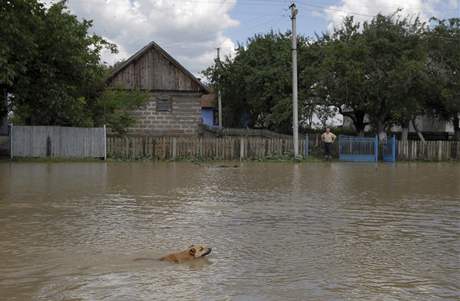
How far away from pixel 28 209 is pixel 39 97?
700 inches

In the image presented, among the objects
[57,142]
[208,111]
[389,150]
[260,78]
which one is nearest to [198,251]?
[57,142]

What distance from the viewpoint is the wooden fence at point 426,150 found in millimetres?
32469

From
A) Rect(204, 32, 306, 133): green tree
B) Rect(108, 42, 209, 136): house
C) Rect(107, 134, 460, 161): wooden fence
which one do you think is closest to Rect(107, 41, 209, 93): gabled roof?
Rect(108, 42, 209, 136): house

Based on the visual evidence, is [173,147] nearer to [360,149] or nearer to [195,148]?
[195,148]

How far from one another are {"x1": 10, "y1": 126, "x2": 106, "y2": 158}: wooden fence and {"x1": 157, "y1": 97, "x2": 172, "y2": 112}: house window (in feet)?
41.4

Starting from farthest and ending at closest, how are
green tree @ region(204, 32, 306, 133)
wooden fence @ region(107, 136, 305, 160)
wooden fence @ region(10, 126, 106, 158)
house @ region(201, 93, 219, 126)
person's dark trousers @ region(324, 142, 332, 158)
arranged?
house @ region(201, 93, 219, 126)
green tree @ region(204, 32, 306, 133)
person's dark trousers @ region(324, 142, 332, 158)
wooden fence @ region(107, 136, 305, 160)
wooden fence @ region(10, 126, 106, 158)

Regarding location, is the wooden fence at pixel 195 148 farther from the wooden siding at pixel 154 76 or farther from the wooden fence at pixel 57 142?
the wooden siding at pixel 154 76

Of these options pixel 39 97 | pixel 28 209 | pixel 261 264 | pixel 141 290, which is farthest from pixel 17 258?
pixel 39 97

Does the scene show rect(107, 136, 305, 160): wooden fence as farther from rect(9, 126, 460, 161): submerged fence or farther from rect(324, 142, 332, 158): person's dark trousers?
rect(324, 142, 332, 158): person's dark trousers

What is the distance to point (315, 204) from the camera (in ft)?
37.7

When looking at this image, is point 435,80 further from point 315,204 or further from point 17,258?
point 17,258

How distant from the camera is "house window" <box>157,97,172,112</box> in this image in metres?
40.7

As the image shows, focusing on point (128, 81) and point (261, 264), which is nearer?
point (261, 264)

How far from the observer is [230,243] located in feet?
24.4
